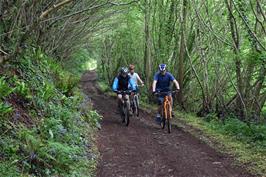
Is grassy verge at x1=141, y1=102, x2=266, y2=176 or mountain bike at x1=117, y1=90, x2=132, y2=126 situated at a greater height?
mountain bike at x1=117, y1=90, x2=132, y2=126

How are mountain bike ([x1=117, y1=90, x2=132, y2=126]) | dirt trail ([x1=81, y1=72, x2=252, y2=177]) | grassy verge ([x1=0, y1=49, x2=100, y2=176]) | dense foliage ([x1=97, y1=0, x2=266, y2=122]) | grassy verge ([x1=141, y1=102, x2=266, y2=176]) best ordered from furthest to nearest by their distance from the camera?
mountain bike ([x1=117, y1=90, x2=132, y2=126]) < dense foliage ([x1=97, y1=0, x2=266, y2=122]) < grassy verge ([x1=141, y1=102, x2=266, y2=176]) < dirt trail ([x1=81, y1=72, x2=252, y2=177]) < grassy verge ([x1=0, y1=49, x2=100, y2=176])

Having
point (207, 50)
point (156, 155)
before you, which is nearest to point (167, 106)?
point (156, 155)

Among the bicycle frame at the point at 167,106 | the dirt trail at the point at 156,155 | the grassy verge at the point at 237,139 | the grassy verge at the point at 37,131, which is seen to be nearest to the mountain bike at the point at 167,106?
the bicycle frame at the point at 167,106

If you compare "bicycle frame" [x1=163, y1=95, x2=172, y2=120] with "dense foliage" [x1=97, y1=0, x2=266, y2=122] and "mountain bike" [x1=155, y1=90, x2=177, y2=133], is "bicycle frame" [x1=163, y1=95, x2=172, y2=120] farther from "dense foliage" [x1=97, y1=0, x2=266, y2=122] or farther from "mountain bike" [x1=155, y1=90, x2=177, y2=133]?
"dense foliage" [x1=97, y1=0, x2=266, y2=122]

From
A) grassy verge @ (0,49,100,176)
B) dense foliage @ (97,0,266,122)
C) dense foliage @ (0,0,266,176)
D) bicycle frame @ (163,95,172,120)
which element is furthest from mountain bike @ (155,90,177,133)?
grassy verge @ (0,49,100,176)

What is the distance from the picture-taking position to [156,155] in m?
9.93

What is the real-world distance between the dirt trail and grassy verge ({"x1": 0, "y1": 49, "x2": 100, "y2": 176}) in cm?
46

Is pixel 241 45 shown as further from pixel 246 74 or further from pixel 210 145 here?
pixel 210 145

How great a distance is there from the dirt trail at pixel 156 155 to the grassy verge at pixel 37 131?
46 centimetres

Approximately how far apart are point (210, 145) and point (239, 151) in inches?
39.6

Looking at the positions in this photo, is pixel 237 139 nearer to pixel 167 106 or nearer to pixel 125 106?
pixel 167 106

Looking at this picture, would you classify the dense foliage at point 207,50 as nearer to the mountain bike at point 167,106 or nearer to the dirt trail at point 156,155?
the mountain bike at point 167,106

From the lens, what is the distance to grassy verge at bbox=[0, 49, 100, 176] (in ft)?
23.6

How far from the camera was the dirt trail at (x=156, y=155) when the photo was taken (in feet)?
28.1
